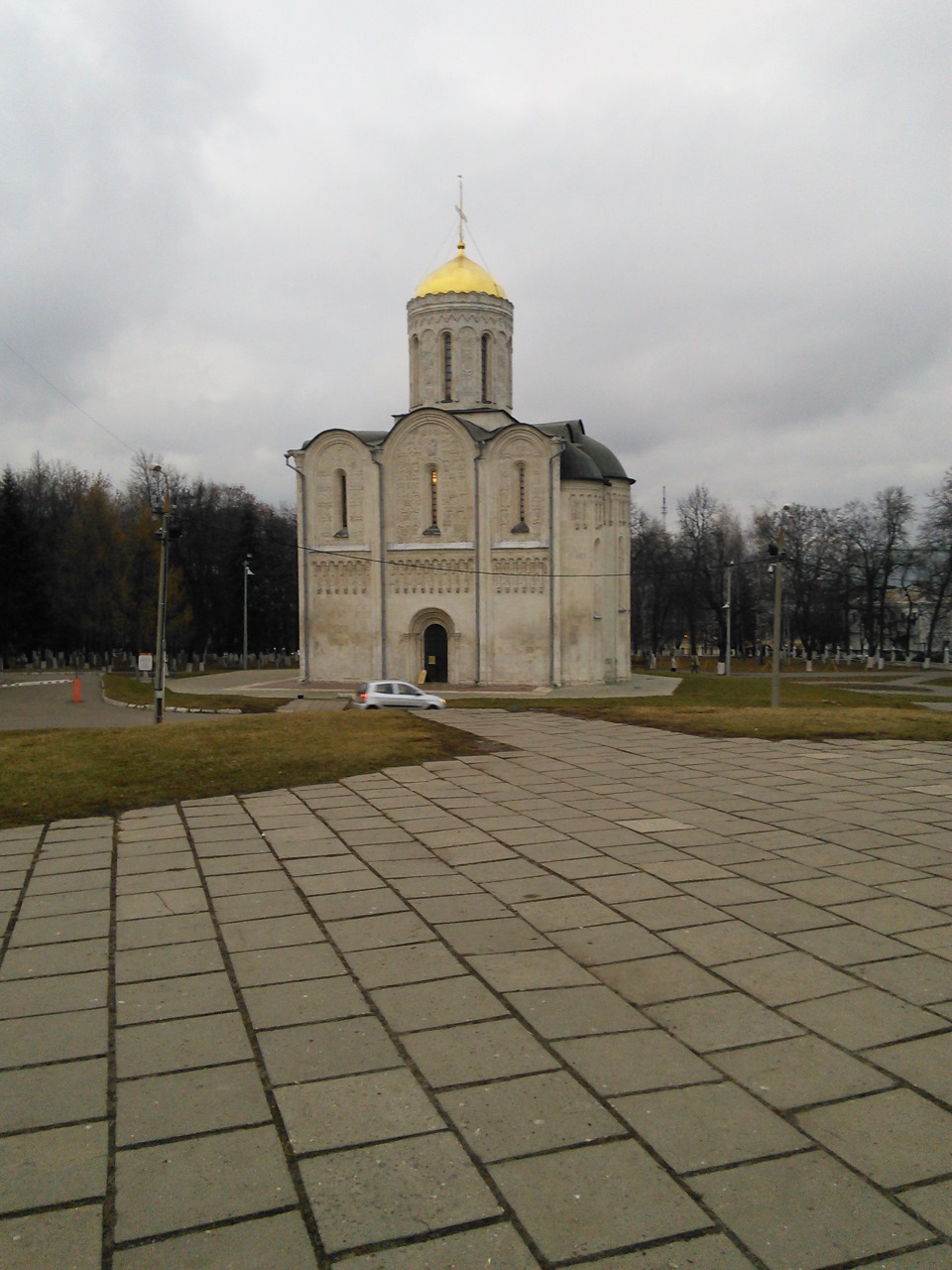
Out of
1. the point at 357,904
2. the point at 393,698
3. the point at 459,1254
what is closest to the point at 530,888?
the point at 357,904

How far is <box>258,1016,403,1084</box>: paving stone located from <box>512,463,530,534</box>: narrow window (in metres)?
30.6

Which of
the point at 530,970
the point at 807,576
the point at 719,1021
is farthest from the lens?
the point at 807,576

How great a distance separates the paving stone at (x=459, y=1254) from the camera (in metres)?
2.74

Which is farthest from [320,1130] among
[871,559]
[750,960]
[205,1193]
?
[871,559]

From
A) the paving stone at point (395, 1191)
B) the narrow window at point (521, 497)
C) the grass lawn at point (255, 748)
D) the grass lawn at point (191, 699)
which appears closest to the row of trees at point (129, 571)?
the grass lawn at point (191, 699)

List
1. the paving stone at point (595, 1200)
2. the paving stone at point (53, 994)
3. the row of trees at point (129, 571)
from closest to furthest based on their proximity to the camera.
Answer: the paving stone at point (595, 1200)
the paving stone at point (53, 994)
the row of trees at point (129, 571)

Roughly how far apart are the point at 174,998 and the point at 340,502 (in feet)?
105

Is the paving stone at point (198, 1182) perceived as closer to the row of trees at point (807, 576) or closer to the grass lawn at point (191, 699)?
the grass lawn at point (191, 699)

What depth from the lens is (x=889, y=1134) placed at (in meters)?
3.41

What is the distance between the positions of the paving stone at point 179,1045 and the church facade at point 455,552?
1172 inches

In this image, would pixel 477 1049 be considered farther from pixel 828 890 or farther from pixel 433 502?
pixel 433 502

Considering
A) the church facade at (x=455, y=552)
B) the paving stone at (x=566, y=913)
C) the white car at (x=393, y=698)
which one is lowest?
the paving stone at (x=566, y=913)

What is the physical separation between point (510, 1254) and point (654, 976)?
2212 mm

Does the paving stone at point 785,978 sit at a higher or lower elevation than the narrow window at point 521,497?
lower
